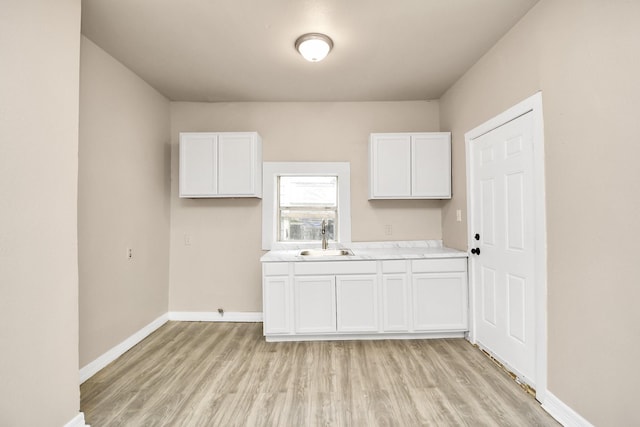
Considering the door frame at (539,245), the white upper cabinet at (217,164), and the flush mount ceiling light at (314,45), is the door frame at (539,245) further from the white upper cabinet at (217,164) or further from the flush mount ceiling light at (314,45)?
the white upper cabinet at (217,164)

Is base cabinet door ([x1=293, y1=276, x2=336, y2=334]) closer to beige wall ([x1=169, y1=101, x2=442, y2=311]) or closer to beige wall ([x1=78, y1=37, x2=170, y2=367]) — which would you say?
beige wall ([x1=169, y1=101, x2=442, y2=311])

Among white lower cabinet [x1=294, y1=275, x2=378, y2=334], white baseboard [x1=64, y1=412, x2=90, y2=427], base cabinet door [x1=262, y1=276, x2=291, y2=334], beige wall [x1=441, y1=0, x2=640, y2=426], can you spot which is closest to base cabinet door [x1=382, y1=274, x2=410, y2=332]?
white lower cabinet [x1=294, y1=275, x2=378, y2=334]

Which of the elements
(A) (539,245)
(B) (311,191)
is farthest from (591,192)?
(B) (311,191)

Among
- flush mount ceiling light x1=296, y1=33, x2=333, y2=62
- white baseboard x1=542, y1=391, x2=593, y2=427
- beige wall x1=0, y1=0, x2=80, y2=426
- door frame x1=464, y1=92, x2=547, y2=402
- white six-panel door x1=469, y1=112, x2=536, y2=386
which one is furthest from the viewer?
flush mount ceiling light x1=296, y1=33, x2=333, y2=62

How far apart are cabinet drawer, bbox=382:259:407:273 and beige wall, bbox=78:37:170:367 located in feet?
8.31

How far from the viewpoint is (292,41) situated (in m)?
2.53

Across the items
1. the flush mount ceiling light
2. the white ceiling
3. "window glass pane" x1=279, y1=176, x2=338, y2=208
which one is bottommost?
"window glass pane" x1=279, y1=176, x2=338, y2=208

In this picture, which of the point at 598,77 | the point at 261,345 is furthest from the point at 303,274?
the point at 598,77

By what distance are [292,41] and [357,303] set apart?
8.08 feet

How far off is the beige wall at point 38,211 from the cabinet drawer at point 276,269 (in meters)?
1.58

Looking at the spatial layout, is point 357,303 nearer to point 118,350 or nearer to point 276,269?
point 276,269

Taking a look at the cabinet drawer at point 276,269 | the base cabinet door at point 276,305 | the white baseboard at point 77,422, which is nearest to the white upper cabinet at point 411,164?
the cabinet drawer at point 276,269

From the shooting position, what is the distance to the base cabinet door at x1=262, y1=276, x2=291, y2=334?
10.2 ft

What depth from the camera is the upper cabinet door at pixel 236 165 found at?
3508mm
